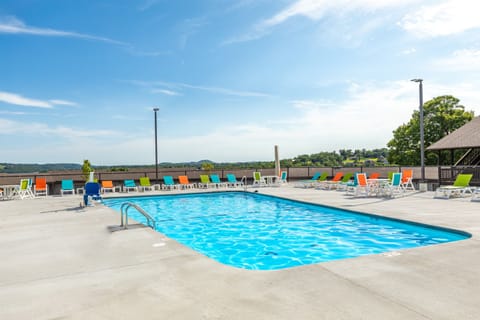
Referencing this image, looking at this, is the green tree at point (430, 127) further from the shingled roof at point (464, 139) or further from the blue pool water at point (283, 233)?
the blue pool water at point (283, 233)

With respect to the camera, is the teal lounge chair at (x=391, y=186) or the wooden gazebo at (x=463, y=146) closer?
the teal lounge chair at (x=391, y=186)

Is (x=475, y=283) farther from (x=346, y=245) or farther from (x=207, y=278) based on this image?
(x=346, y=245)

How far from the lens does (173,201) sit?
1402cm

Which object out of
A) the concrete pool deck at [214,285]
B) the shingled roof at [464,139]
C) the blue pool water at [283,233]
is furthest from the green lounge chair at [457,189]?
the concrete pool deck at [214,285]

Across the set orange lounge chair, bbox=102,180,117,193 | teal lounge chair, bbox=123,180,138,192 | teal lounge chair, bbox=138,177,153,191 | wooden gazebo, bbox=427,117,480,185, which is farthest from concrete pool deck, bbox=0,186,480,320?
teal lounge chair, bbox=138,177,153,191

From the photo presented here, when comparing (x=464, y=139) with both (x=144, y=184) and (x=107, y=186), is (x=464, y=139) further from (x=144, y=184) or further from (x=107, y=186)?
(x=107, y=186)

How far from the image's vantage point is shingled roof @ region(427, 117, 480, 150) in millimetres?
14732

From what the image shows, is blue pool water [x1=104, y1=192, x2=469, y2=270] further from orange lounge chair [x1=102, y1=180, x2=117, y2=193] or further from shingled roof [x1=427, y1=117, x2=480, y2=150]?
shingled roof [x1=427, y1=117, x2=480, y2=150]

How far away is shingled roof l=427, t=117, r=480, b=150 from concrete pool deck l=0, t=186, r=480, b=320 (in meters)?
11.6

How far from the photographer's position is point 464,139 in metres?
15.3

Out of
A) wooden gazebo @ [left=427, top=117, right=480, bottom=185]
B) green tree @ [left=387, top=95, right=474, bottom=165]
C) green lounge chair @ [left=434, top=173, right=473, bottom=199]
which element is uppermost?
green tree @ [left=387, top=95, right=474, bottom=165]

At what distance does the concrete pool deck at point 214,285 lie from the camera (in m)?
2.63

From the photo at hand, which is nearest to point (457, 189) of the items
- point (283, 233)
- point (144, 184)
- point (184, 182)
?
point (283, 233)

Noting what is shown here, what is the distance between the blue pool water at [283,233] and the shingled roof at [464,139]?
904cm
